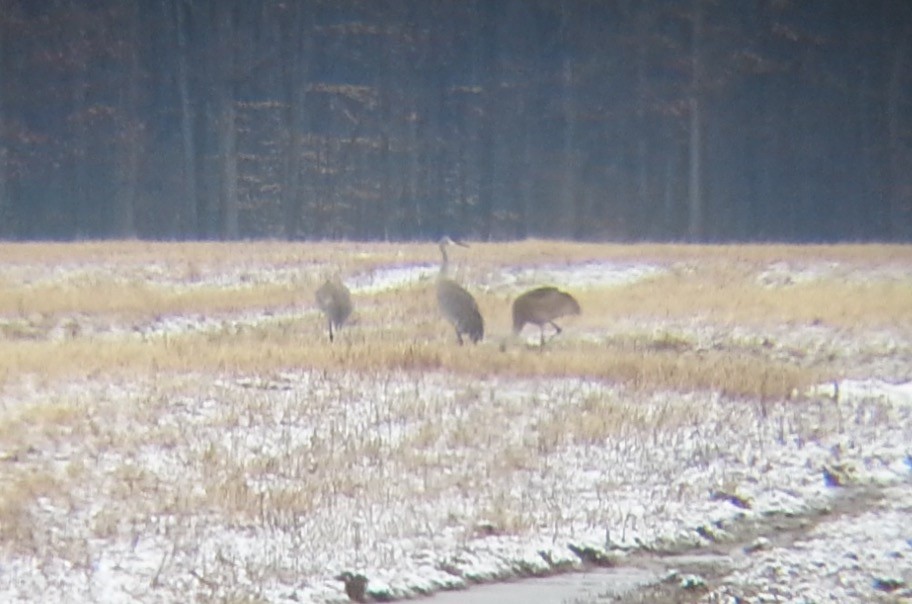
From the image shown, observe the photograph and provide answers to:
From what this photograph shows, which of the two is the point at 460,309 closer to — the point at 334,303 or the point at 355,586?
the point at 334,303

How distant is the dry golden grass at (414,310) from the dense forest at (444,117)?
809 cm

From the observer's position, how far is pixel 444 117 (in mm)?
39406

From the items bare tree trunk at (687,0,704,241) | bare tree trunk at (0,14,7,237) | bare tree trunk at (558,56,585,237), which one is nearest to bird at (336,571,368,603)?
bare tree trunk at (558,56,585,237)

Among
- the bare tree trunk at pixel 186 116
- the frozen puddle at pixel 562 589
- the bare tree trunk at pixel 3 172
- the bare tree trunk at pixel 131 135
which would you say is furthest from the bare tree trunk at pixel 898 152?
the frozen puddle at pixel 562 589

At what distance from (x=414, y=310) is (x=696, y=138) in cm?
1826

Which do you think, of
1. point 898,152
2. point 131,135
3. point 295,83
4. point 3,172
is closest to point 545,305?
point 295,83

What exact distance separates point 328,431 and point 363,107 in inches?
1081

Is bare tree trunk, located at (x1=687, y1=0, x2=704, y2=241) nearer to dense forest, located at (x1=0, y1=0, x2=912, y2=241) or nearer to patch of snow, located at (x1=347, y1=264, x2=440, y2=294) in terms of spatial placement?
dense forest, located at (x1=0, y1=0, x2=912, y2=241)

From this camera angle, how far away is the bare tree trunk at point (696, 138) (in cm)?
3894

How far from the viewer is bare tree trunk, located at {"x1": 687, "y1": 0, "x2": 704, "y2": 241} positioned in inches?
1533

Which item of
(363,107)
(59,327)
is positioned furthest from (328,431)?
(363,107)

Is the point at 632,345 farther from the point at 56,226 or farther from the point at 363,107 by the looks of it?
the point at 56,226

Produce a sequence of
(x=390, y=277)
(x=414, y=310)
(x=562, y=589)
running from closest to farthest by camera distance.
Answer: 1. (x=562, y=589)
2. (x=414, y=310)
3. (x=390, y=277)

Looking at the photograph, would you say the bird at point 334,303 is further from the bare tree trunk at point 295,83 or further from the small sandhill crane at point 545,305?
the bare tree trunk at point 295,83
